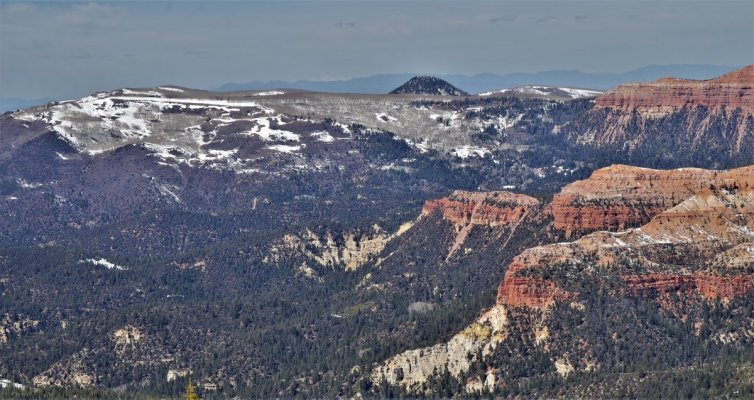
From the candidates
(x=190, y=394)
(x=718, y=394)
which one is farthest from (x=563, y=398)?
(x=190, y=394)

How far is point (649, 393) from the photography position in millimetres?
194625

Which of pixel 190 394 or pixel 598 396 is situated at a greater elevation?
pixel 190 394

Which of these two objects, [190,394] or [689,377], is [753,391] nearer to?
[689,377]

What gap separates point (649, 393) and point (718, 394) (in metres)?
8.27

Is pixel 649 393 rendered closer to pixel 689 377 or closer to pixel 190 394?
pixel 689 377

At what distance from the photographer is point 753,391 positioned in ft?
617

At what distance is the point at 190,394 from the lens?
471 ft

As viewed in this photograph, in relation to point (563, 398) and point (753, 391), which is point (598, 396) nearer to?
point (563, 398)

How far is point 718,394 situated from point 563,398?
58.7 ft

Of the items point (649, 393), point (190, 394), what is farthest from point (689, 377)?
point (190, 394)

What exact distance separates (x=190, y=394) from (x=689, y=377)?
73841 mm

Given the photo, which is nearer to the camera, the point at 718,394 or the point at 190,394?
the point at 190,394

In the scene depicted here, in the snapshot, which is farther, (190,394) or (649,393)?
(649,393)

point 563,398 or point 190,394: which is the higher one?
point 190,394
